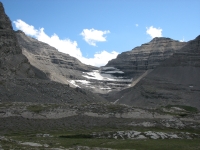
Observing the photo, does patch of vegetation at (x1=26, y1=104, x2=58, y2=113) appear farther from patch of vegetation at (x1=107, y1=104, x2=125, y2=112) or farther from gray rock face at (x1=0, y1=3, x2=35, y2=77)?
gray rock face at (x1=0, y1=3, x2=35, y2=77)

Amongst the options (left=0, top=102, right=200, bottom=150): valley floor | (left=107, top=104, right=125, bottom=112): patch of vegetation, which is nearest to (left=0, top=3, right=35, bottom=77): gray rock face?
(left=0, top=102, right=200, bottom=150): valley floor

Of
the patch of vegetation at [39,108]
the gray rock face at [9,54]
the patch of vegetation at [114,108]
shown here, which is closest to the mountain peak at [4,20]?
the gray rock face at [9,54]

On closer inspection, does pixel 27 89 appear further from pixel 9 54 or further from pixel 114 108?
pixel 9 54

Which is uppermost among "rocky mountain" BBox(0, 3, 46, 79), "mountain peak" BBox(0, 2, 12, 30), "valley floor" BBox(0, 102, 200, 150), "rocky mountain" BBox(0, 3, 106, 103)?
"mountain peak" BBox(0, 2, 12, 30)

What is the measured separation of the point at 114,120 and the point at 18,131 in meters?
18.6

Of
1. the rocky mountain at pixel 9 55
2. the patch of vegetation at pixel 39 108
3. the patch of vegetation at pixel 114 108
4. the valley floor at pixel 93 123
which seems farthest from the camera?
the rocky mountain at pixel 9 55

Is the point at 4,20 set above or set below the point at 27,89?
above

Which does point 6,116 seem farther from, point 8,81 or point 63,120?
point 8,81

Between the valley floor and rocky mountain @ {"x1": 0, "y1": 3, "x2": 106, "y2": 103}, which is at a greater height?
rocky mountain @ {"x1": 0, "y1": 3, "x2": 106, "y2": 103}

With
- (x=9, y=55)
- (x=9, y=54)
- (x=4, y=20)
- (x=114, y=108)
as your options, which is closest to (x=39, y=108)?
(x=114, y=108)

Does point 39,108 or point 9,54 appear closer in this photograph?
point 39,108

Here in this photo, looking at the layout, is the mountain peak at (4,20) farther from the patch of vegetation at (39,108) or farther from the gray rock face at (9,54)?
the patch of vegetation at (39,108)

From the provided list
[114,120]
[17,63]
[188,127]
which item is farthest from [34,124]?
[17,63]

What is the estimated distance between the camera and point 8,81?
84.9 m
